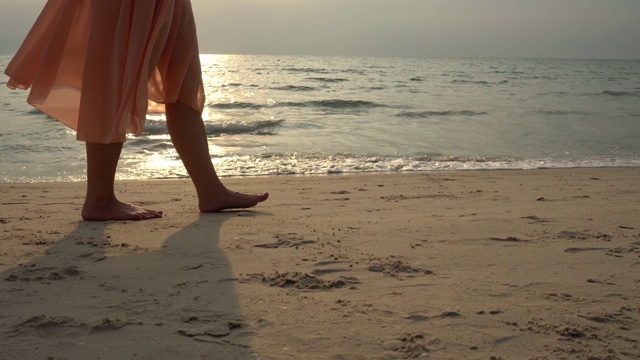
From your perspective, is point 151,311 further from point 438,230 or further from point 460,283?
point 438,230

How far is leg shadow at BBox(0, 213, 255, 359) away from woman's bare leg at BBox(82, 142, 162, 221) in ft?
1.45

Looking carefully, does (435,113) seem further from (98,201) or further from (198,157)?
(98,201)

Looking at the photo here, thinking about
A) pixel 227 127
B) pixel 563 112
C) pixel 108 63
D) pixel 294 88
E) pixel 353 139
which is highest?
pixel 294 88

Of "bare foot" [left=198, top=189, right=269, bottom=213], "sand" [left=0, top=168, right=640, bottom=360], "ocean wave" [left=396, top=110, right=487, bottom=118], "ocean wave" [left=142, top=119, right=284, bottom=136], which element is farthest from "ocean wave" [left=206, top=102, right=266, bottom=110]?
"bare foot" [left=198, top=189, right=269, bottom=213]

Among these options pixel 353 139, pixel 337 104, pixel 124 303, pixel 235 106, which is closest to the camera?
pixel 124 303

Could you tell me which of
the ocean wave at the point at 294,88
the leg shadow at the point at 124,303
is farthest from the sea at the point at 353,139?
the ocean wave at the point at 294,88

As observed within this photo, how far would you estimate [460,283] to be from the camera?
206 centimetres

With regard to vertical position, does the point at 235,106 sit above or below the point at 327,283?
above

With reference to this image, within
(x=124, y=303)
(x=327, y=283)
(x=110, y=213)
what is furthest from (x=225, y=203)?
(x=124, y=303)

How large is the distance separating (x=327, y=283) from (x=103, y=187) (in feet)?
4.89

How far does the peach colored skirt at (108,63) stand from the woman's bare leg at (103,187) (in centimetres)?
13

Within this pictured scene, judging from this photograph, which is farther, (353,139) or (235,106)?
(235,106)

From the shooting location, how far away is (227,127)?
929cm

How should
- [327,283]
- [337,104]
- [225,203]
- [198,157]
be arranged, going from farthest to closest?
[337,104] → [225,203] → [198,157] → [327,283]
